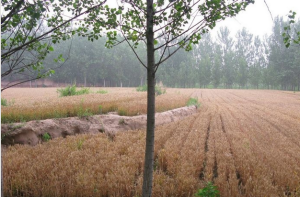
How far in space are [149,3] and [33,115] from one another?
17.2ft

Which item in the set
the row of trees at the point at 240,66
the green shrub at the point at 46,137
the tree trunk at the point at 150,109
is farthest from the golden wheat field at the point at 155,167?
the row of trees at the point at 240,66

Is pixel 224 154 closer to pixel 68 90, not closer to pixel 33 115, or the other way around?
pixel 33 115

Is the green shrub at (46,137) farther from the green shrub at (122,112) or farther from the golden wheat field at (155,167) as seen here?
the green shrub at (122,112)

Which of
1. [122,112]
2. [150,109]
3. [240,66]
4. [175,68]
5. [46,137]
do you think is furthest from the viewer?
[175,68]

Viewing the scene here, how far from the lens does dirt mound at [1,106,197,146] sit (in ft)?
15.6

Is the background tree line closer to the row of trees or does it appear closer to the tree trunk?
the row of trees

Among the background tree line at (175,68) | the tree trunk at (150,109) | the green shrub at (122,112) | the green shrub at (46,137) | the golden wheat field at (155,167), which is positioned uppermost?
the background tree line at (175,68)

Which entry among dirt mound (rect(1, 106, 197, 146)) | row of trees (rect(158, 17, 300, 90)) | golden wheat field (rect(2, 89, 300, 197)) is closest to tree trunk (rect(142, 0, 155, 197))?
golden wheat field (rect(2, 89, 300, 197))

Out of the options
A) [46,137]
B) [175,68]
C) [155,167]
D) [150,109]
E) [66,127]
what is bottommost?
[155,167]

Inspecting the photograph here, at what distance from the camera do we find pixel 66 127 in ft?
18.8

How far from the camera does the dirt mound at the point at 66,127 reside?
4.77 meters

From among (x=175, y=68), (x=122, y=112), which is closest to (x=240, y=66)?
(x=175, y=68)

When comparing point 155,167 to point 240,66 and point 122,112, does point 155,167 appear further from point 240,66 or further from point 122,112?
point 240,66

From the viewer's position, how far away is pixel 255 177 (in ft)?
11.1
